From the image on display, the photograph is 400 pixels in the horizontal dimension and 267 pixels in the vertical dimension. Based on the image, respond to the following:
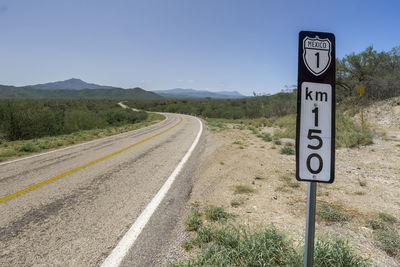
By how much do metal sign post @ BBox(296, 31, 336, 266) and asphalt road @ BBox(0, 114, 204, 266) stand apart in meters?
2.03

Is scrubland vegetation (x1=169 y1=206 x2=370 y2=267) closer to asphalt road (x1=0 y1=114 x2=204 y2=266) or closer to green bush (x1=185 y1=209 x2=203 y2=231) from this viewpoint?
green bush (x1=185 y1=209 x2=203 y2=231)

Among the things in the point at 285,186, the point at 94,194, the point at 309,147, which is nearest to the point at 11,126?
the point at 94,194

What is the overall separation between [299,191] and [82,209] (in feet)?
13.1

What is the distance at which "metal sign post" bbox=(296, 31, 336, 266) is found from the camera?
4.25 ft

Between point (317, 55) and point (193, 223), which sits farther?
point (193, 223)

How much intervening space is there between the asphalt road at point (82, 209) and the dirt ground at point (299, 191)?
2.65ft

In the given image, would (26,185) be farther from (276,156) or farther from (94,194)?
(276,156)

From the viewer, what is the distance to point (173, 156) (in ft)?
24.7

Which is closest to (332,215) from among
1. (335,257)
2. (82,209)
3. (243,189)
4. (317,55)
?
(335,257)

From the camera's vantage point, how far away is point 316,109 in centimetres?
130

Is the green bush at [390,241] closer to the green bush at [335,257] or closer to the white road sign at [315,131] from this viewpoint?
the green bush at [335,257]

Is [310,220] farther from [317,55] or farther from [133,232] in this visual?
[133,232]

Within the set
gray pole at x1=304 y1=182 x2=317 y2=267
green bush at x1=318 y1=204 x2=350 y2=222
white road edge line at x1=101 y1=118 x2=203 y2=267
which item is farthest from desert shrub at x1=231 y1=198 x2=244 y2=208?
gray pole at x1=304 y1=182 x2=317 y2=267

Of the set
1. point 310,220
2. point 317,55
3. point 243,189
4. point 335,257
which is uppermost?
point 317,55
